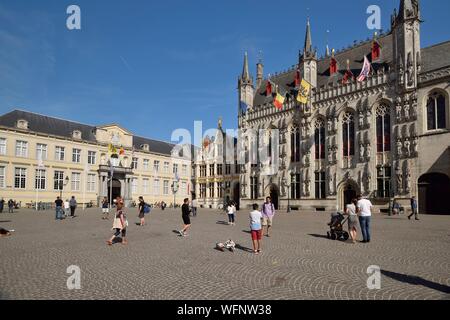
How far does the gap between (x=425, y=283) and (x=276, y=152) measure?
3837 cm

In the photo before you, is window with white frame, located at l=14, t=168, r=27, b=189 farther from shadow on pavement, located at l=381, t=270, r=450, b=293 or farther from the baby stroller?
shadow on pavement, located at l=381, t=270, r=450, b=293

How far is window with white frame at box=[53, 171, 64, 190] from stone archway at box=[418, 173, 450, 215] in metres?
46.5

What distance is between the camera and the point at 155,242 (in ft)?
41.7

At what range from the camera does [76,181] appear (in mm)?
50844

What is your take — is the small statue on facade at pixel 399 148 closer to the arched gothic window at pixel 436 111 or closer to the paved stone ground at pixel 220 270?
the arched gothic window at pixel 436 111

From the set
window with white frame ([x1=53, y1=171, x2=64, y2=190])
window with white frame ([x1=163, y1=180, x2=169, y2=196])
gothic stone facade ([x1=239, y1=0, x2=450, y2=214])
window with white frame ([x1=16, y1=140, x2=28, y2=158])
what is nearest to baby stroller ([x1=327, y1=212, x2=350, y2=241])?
gothic stone facade ([x1=239, y1=0, x2=450, y2=214])

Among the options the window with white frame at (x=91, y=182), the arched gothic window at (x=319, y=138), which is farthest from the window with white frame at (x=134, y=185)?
the arched gothic window at (x=319, y=138)

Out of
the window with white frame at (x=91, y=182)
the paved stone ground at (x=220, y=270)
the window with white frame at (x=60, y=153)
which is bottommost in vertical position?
the paved stone ground at (x=220, y=270)

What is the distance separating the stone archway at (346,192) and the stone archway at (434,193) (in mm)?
6619

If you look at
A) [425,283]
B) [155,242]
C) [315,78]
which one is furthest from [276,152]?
[425,283]

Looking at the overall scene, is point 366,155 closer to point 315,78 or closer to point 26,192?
point 315,78

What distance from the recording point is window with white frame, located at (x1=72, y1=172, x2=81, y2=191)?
5036 centimetres

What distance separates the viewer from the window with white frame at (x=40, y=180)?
45.9 meters
